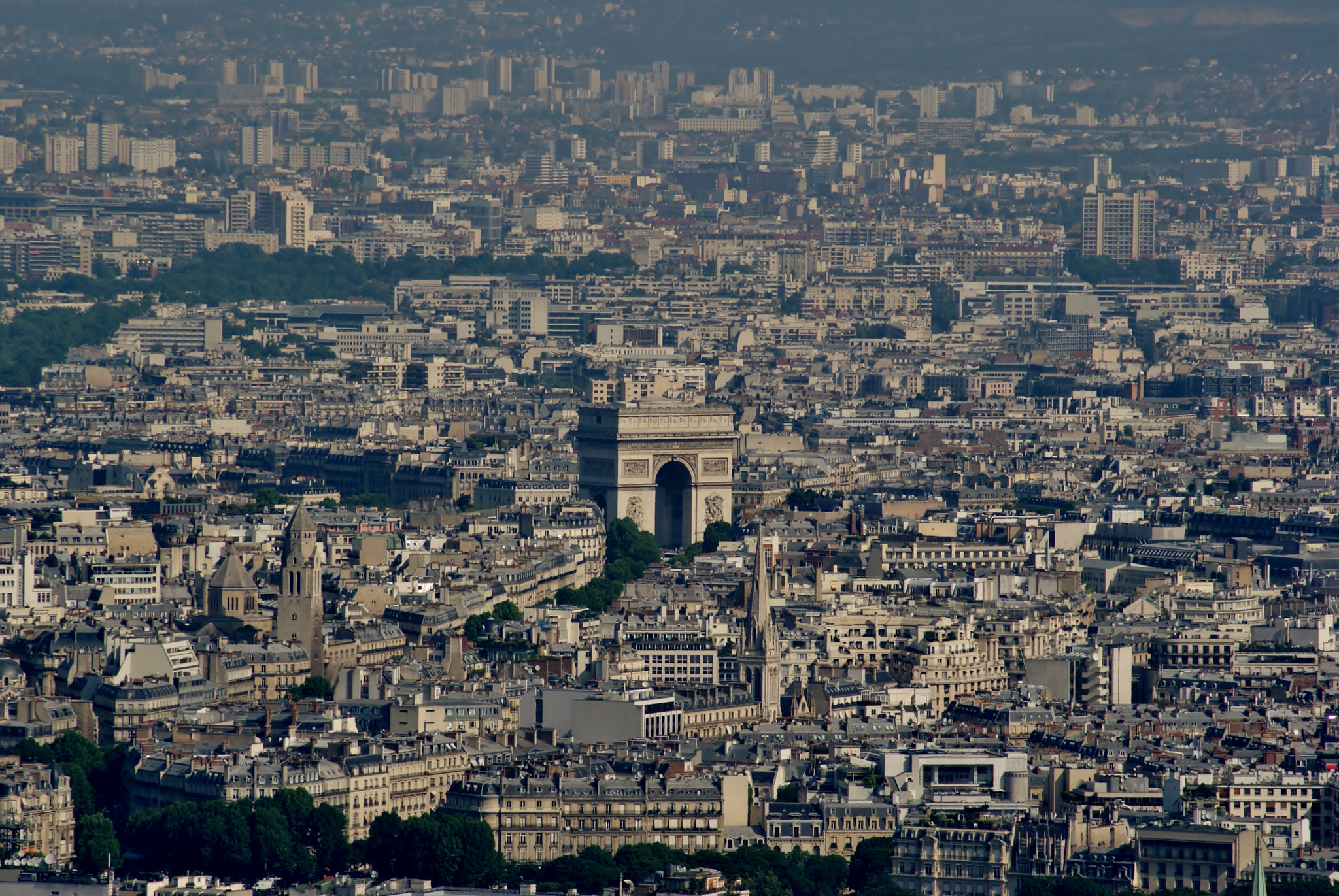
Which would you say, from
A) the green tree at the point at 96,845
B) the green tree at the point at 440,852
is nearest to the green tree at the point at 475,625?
the green tree at the point at 96,845

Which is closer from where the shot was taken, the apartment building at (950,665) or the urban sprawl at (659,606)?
the urban sprawl at (659,606)

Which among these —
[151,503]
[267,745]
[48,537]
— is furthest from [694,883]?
[151,503]

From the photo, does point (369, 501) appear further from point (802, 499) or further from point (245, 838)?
point (245, 838)

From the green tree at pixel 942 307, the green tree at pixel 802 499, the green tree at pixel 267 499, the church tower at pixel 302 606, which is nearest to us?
the church tower at pixel 302 606

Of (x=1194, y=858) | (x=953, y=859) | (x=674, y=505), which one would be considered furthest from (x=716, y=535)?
(x=1194, y=858)

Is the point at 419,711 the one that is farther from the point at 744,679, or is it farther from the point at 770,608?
the point at 770,608

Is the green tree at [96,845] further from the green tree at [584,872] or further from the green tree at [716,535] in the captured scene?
the green tree at [716,535]
